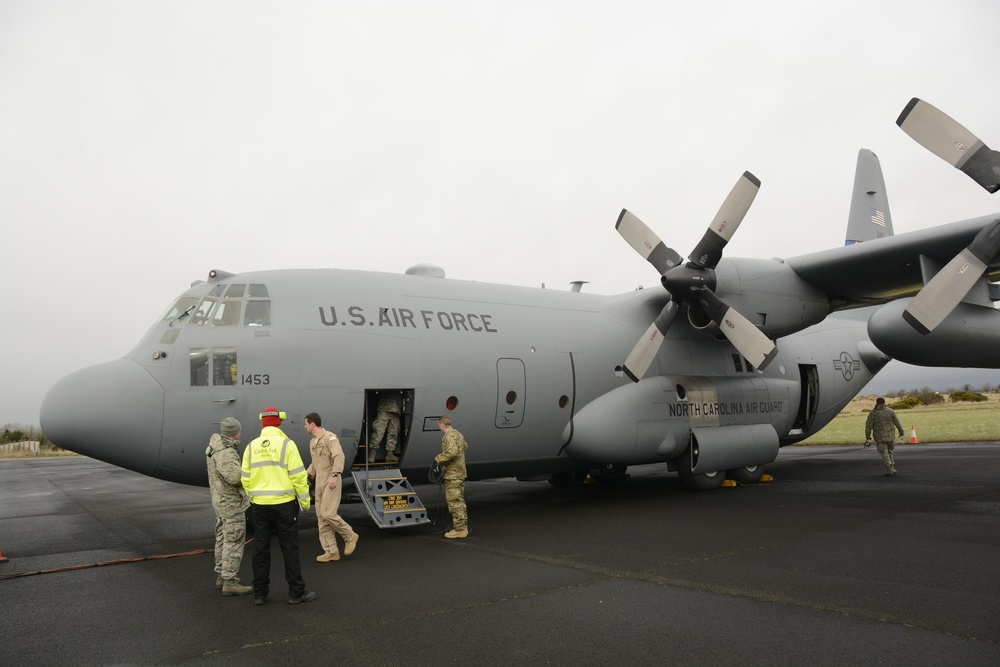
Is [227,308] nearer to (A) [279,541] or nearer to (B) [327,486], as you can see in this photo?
(B) [327,486]

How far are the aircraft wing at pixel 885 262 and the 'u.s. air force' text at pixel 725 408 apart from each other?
8.50ft

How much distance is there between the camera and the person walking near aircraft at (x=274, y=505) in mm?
5859

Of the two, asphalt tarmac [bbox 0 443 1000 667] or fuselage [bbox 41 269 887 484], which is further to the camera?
fuselage [bbox 41 269 887 484]

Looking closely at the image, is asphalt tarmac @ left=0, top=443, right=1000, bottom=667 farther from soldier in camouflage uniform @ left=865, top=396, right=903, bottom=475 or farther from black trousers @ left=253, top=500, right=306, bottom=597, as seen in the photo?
soldier in camouflage uniform @ left=865, top=396, right=903, bottom=475

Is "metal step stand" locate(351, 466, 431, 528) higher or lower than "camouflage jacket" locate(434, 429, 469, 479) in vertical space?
lower

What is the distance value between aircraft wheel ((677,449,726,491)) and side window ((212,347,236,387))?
8.33 m

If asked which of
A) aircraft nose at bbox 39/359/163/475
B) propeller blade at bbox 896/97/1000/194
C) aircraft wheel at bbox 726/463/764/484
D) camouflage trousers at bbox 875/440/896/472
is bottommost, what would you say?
aircraft wheel at bbox 726/463/764/484

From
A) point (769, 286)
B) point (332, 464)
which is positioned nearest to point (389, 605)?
point (332, 464)

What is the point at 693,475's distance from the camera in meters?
12.5

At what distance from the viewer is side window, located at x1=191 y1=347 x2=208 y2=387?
27.7 ft

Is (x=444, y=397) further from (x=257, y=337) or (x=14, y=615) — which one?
(x=14, y=615)

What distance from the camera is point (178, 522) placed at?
11.4m

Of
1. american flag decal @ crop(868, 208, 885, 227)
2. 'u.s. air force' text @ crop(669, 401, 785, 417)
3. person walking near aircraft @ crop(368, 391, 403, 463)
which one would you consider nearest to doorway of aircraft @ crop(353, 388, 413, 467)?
person walking near aircraft @ crop(368, 391, 403, 463)

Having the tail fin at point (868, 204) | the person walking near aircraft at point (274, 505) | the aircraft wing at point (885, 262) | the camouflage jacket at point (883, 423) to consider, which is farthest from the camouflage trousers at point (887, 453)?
the person walking near aircraft at point (274, 505)
